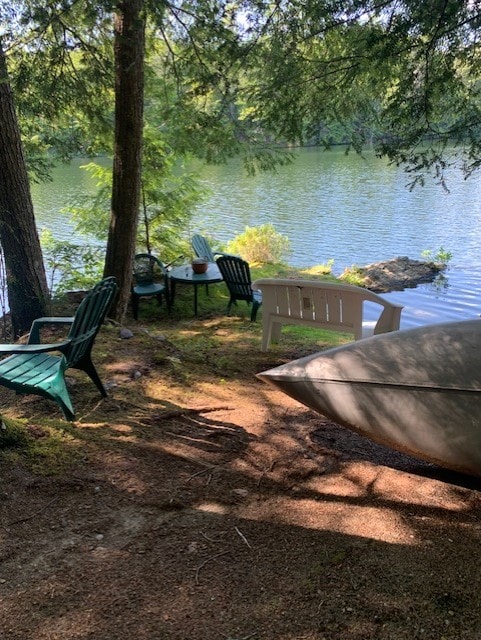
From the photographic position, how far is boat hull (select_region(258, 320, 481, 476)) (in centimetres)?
239

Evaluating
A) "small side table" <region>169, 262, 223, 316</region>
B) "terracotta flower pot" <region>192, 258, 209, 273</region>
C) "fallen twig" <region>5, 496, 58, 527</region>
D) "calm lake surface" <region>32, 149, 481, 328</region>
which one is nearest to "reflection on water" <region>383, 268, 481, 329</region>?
"calm lake surface" <region>32, 149, 481, 328</region>

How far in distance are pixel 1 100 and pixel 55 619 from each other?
4659 mm

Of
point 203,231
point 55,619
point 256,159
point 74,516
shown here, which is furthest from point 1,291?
point 203,231

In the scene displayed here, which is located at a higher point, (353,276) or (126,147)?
(126,147)

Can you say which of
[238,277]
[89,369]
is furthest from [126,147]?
[89,369]

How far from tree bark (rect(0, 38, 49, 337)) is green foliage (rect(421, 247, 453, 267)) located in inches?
403

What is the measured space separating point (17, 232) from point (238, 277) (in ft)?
9.25

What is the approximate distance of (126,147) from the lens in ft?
17.5

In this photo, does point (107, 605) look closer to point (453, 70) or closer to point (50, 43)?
point (453, 70)

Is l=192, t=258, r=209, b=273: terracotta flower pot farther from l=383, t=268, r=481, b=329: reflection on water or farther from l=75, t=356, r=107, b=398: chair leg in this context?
l=75, t=356, r=107, b=398: chair leg

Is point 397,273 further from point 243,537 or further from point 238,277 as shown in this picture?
point 243,537

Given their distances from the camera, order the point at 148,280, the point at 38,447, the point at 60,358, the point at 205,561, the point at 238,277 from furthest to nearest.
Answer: the point at 148,280, the point at 238,277, the point at 60,358, the point at 38,447, the point at 205,561

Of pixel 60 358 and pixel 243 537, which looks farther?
pixel 60 358

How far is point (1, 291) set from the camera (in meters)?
5.75
